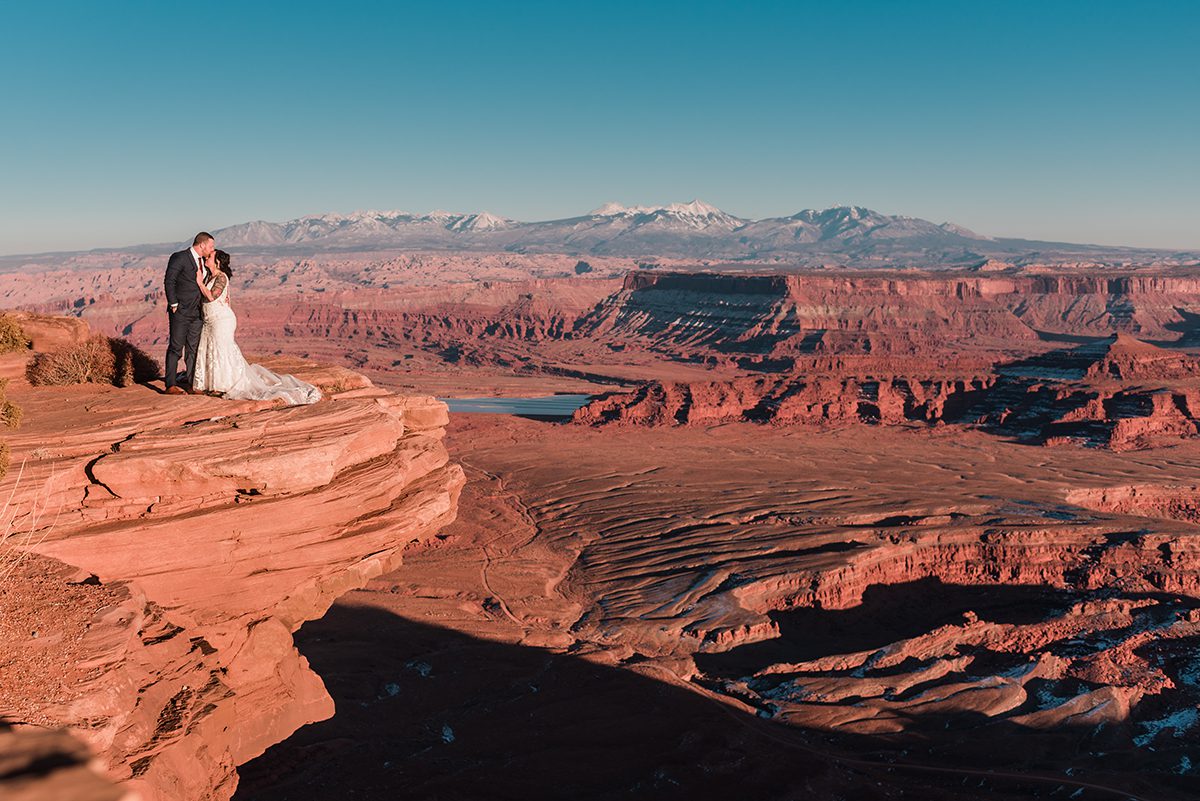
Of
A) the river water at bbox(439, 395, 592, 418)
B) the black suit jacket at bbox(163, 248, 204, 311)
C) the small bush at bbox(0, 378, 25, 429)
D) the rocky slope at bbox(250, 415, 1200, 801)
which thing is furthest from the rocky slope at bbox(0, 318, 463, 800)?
the river water at bbox(439, 395, 592, 418)

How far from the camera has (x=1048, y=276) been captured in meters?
162

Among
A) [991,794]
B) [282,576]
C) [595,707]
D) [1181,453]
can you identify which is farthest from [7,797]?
[1181,453]

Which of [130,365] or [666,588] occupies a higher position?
[130,365]

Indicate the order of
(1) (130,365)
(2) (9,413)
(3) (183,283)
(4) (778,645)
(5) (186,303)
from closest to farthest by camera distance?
(2) (9,413)
(3) (183,283)
(5) (186,303)
(1) (130,365)
(4) (778,645)

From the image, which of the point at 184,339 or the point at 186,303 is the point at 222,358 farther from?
the point at 186,303

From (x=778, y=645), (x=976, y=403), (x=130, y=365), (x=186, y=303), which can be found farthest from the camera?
(x=976, y=403)

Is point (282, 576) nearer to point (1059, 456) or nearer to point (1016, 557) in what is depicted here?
point (1016, 557)

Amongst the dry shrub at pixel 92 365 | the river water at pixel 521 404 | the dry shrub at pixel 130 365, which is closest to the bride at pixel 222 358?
the dry shrub at pixel 130 365

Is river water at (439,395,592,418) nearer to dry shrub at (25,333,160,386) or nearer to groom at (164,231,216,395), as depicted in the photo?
dry shrub at (25,333,160,386)

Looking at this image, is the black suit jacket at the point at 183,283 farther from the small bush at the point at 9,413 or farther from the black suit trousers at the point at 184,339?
the small bush at the point at 9,413

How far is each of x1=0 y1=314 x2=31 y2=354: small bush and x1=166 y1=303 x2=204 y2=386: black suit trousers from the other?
3353 mm

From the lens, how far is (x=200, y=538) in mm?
11758

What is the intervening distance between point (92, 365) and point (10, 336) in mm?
1645

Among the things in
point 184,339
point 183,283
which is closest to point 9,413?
point 184,339
